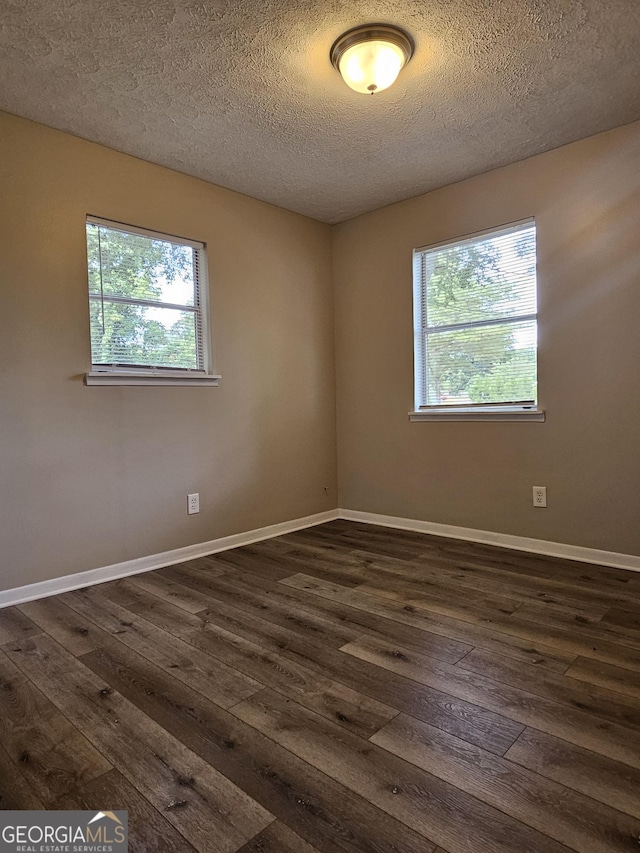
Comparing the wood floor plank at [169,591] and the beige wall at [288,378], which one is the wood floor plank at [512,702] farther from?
the beige wall at [288,378]

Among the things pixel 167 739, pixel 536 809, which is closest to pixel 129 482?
pixel 167 739

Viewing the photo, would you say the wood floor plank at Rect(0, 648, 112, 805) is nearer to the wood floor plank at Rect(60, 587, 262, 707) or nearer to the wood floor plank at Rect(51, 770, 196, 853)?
the wood floor plank at Rect(51, 770, 196, 853)

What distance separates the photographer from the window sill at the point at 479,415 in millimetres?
3117

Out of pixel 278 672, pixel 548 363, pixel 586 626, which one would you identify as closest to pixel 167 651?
pixel 278 672

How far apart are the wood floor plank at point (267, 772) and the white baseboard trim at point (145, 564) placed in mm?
971

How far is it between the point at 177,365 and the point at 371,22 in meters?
2.04

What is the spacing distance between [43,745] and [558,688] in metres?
1.58

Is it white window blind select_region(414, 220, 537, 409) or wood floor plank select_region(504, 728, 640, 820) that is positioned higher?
white window blind select_region(414, 220, 537, 409)

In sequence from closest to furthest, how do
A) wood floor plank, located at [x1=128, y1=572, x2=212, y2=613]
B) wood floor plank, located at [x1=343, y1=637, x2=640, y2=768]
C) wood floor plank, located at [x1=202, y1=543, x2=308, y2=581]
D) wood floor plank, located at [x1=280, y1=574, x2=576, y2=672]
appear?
wood floor plank, located at [x1=343, y1=637, x2=640, y2=768] < wood floor plank, located at [x1=280, y1=574, x2=576, y2=672] < wood floor plank, located at [x1=128, y1=572, x2=212, y2=613] < wood floor plank, located at [x1=202, y1=543, x2=308, y2=581]

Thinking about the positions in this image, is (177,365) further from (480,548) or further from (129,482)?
(480,548)

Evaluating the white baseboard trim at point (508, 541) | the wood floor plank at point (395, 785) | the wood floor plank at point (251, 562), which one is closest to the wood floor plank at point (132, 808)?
the wood floor plank at point (395, 785)

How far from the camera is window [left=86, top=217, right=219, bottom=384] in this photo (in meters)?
2.80

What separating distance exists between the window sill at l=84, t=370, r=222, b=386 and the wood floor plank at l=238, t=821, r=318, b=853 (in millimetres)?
2301

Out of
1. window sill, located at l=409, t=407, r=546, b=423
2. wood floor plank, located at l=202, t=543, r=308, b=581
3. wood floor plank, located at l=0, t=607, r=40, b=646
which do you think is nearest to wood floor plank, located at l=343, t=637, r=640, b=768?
wood floor plank, located at l=202, t=543, r=308, b=581
